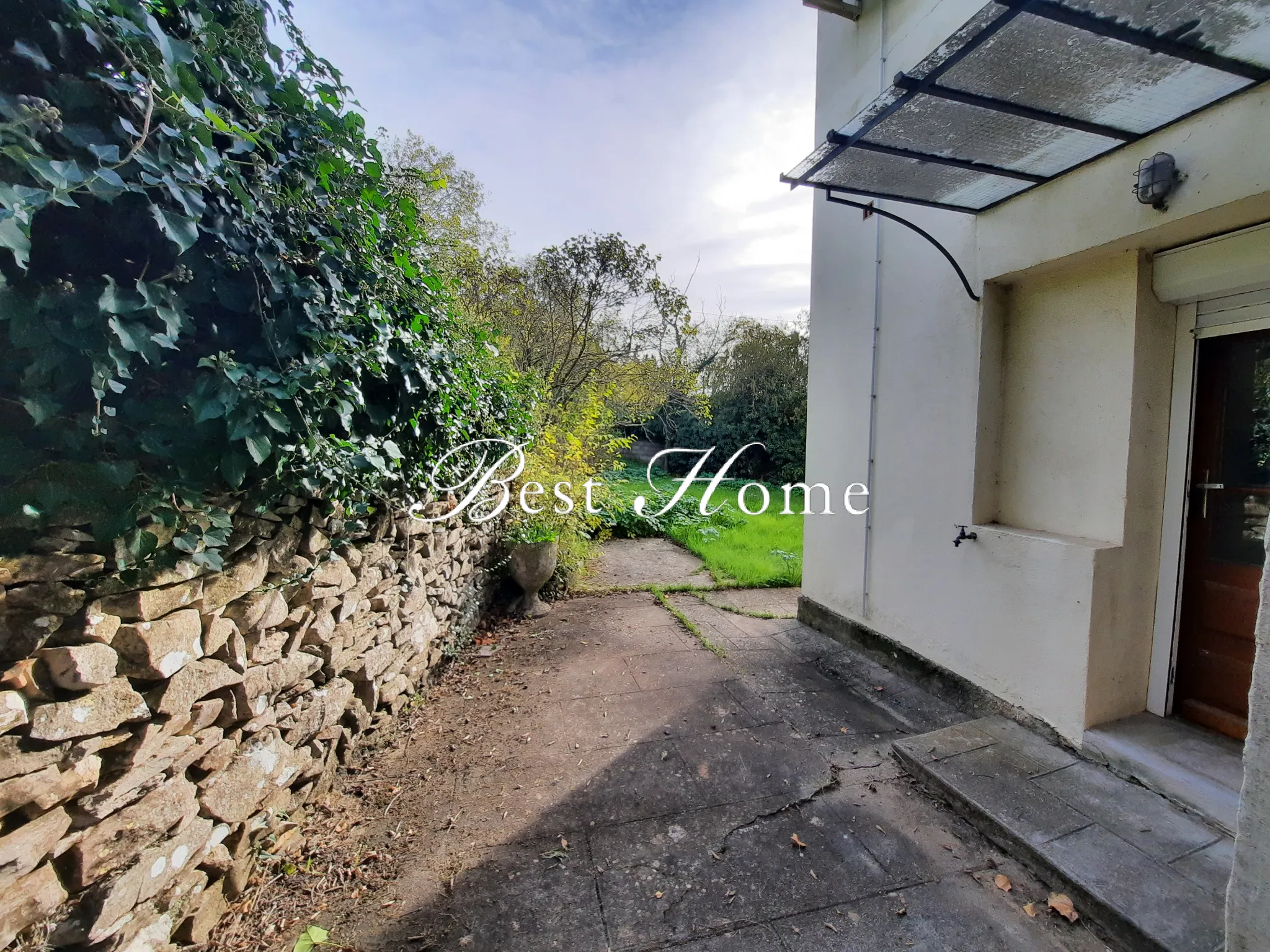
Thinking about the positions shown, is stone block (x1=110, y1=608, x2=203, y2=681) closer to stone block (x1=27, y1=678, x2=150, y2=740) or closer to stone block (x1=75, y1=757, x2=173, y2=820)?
stone block (x1=27, y1=678, x2=150, y2=740)

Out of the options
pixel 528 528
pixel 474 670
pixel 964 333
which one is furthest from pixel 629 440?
pixel 964 333

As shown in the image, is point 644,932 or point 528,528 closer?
point 644,932

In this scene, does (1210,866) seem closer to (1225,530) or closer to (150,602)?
(1225,530)

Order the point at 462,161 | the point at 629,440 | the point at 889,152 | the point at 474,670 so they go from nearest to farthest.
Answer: the point at 889,152
the point at 474,670
the point at 629,440
the point at 462,161

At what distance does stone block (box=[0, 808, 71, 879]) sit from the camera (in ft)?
4.05

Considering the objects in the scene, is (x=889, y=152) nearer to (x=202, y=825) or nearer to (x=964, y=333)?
(x=964, y=333)

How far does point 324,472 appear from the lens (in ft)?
6.98

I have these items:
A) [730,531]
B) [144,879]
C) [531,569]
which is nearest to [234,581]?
[144,879]

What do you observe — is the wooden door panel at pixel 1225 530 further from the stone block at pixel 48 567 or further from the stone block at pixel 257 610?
the stone block at pixel 48 567

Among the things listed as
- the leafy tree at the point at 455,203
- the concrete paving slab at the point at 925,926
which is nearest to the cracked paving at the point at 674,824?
the concrete paving slab at the point at 925,926

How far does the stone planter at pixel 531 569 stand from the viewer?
A: 5031mm

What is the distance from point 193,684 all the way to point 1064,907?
10.4 ft

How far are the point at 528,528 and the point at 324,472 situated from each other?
9.98ft

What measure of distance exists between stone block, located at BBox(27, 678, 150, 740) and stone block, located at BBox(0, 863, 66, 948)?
33cm
